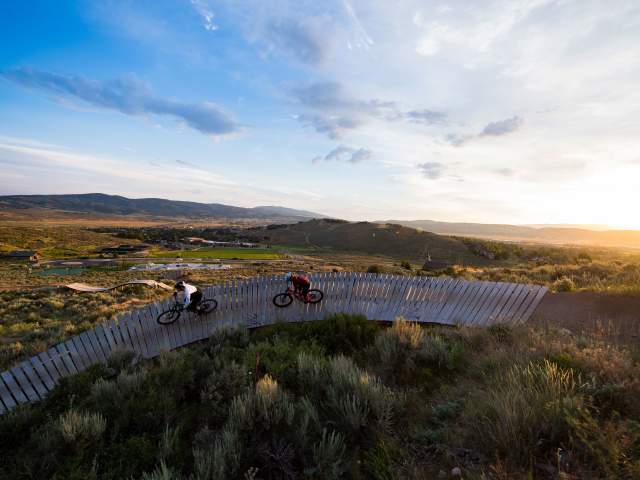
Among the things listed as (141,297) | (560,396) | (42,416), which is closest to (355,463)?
(560,396)

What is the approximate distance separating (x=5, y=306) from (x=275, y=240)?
71733 mm

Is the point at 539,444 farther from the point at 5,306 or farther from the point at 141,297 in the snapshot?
the point at 5,306

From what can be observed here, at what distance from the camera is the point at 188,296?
29.5ft

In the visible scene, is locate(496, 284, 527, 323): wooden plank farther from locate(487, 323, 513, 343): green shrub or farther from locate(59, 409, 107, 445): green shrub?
locate(59, 409, 107, 445): green shrub

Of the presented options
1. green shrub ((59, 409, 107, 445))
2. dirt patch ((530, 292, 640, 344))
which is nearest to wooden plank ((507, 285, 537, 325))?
dirt patch ((530, 292, 640, 344))

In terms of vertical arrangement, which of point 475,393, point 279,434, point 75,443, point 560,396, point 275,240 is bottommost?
point 275,240

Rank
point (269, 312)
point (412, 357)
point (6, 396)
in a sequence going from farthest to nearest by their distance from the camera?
1. point (269, 312)
2. point (6, 396)
3. point (412, 357)

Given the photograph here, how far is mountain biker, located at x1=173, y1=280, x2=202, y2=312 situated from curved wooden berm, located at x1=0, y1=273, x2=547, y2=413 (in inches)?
18.0

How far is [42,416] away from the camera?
493 cm

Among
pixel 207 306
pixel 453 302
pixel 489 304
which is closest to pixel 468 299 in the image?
pixel 453 302

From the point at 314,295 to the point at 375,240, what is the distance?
65976 mm

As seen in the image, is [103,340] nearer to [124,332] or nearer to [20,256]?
[124,332]

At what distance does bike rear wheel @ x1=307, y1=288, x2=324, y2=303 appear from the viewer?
376 inches

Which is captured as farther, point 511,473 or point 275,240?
point 275,240
